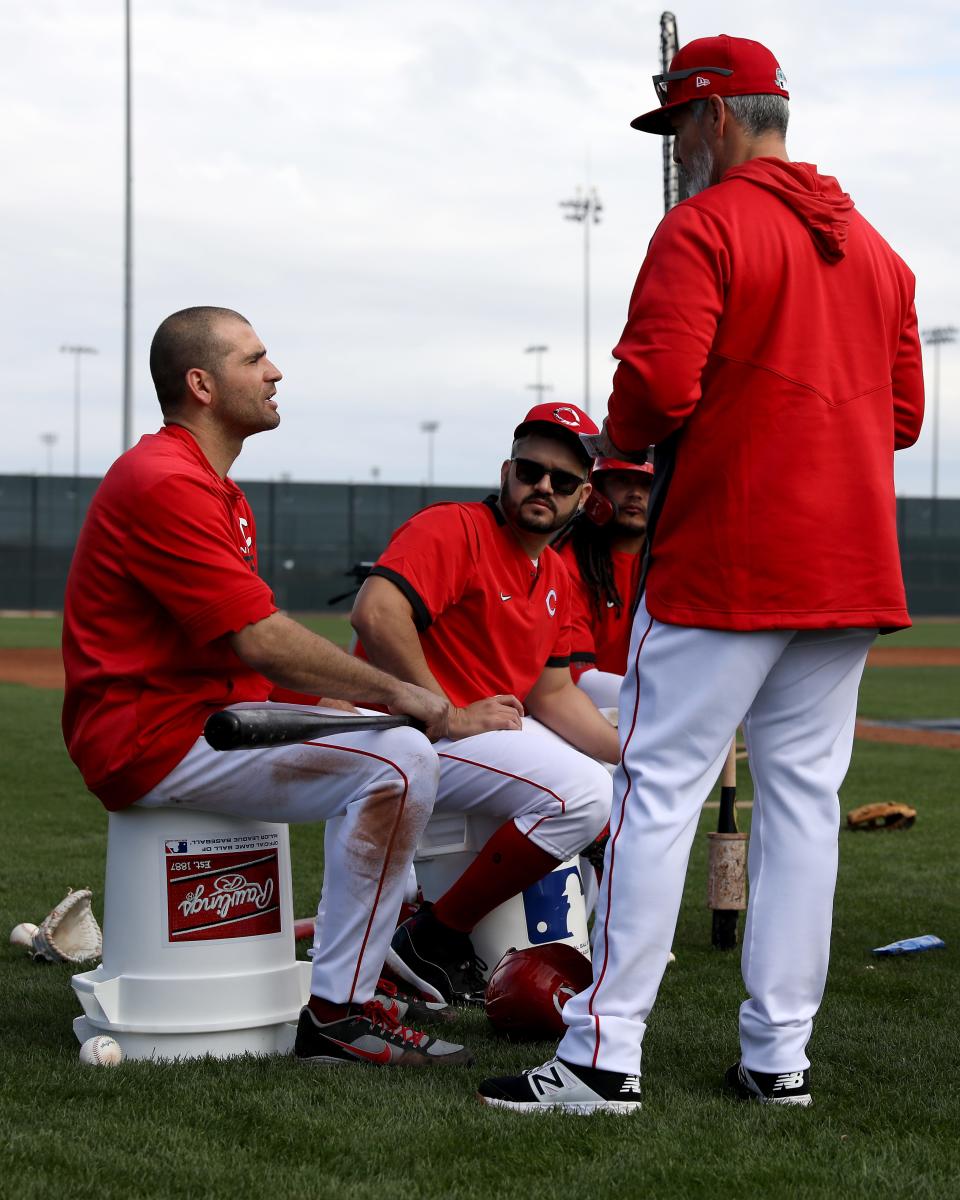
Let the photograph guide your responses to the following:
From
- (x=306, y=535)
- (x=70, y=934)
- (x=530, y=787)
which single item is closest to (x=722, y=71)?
(x=530, y=787)

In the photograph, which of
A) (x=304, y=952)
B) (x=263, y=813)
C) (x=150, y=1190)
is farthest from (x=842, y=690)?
(x=304, y=952)

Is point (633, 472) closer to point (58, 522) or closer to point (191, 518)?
point (191, 518)

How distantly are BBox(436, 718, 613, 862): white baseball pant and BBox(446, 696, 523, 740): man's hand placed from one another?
0.11 ft

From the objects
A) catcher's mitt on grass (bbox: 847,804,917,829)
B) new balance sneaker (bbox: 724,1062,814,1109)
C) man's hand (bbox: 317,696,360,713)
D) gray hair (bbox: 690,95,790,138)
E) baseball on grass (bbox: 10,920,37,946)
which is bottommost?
catcher's mitt on grass (bbox: 847,804,917,829)

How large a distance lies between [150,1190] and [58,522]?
43038mm

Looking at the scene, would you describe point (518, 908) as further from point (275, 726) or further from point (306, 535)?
point (306, 535)

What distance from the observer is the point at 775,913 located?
3225 mm

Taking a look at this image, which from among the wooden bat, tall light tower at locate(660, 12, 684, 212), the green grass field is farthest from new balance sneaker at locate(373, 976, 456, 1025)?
tall light tower at locate(660, 12, 684, 212)

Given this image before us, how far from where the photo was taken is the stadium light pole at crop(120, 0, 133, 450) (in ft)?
89.1

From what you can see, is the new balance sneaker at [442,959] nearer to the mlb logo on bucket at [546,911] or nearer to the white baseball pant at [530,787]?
the mlb logo on bucket at [546,911]

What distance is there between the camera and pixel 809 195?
10.5 ft

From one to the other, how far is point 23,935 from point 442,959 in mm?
1485

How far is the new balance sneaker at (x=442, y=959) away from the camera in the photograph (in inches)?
175

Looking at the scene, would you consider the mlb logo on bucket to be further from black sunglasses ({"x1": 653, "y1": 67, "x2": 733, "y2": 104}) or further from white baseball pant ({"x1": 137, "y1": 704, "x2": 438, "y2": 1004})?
black sunglasses ({"x1": 653, "y1": 67, "x2": 733, "y2": 104})
